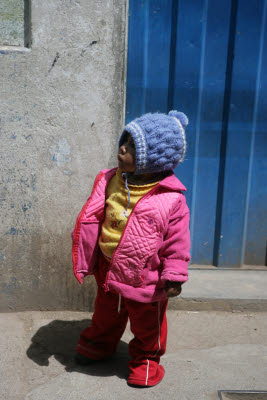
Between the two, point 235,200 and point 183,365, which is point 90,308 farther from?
point 235,200

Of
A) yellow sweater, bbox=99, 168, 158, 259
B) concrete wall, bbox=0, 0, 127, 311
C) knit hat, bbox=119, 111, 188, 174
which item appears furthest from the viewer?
concrete wall, bbox=0, 0, 127, 311

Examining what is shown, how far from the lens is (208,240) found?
3598 millimetres

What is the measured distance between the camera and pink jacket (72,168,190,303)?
226 centimetres

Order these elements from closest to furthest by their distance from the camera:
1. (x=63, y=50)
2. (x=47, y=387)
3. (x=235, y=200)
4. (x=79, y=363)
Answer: (x=47, y=387), (x=79, y=363), (x=63, y=50), (x=235, y=200)

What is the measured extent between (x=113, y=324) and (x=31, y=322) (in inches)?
26.2

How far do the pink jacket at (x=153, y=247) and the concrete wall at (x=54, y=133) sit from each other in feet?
2.51

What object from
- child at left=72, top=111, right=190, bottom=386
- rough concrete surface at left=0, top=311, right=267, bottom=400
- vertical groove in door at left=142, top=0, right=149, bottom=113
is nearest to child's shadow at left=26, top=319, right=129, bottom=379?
rough concrete surface at left=0, top=311, right=267, bottom=400

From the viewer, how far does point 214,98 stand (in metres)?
3.37

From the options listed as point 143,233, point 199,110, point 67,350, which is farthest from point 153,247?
point 199,110

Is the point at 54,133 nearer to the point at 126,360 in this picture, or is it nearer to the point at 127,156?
the point at 127,156

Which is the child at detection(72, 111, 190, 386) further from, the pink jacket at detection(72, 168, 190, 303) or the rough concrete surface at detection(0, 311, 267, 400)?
the rough concrete surface at detection(0, 311, 267, 400)

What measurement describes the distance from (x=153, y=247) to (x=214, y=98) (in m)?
1.53

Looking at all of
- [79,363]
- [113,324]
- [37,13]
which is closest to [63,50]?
[37,13]

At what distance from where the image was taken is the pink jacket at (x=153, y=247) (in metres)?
2.26
